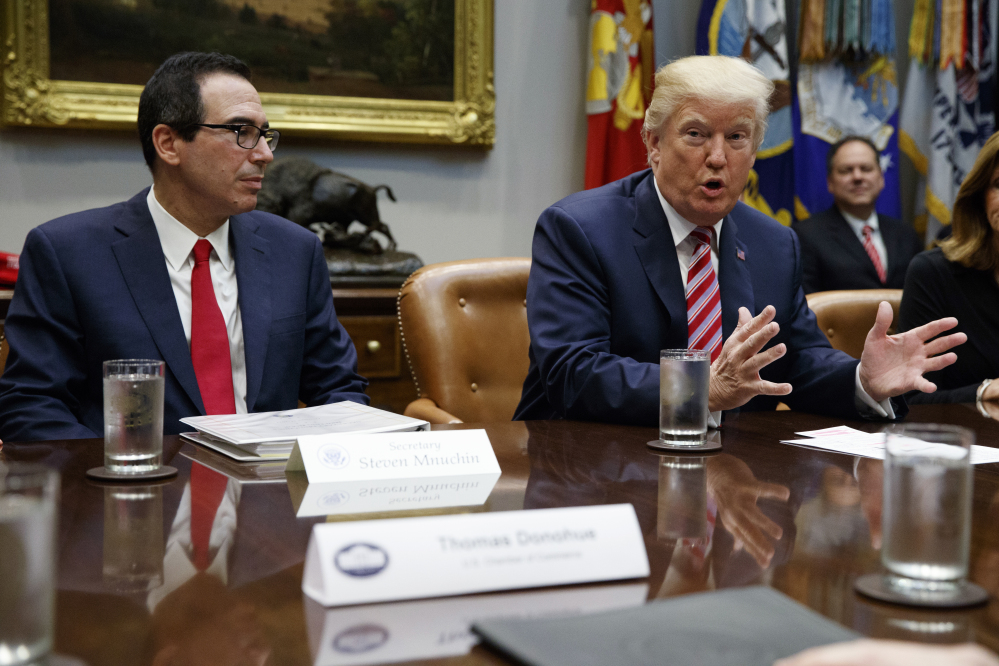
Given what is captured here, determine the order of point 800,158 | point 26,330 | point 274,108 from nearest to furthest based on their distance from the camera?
point 26,330 < point 274,108 < point 800,158

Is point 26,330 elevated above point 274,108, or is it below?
below

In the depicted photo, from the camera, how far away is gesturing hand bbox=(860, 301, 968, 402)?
1.63m

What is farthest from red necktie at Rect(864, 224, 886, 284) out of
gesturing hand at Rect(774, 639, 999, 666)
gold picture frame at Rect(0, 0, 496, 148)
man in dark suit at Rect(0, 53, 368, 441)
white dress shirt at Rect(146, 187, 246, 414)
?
gesturing hand at Rect(774, 639, 999, 666)

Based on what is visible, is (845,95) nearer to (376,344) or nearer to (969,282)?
(969,282)

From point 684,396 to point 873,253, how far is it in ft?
10.7

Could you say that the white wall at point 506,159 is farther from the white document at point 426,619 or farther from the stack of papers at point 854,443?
the white document at point 426,619

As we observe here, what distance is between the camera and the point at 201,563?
796 millimetres

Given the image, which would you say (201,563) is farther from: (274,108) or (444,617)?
(274,108)

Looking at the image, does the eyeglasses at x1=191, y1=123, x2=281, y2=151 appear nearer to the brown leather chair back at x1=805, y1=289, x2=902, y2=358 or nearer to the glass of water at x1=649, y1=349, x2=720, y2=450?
the glass of water at x1=649, y1=349, x2=720, y2=450

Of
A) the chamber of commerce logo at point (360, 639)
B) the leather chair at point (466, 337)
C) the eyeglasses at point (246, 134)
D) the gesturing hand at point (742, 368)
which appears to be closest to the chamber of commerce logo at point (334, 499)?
the chamber of commerce logo at point (360, 639)

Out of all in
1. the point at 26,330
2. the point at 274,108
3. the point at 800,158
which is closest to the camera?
the point at 26,330

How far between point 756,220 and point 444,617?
5.76ft

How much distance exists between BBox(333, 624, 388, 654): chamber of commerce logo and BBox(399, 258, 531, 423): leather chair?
5.01ft

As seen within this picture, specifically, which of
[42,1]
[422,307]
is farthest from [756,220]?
[42,1]
